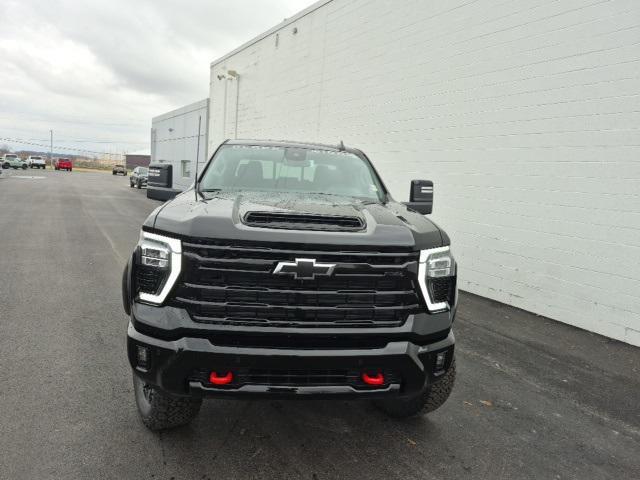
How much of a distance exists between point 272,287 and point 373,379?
70cm

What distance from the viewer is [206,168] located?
3.82 metres

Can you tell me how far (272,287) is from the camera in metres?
2.30


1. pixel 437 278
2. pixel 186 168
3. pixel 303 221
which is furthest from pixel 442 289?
pixel 186 168

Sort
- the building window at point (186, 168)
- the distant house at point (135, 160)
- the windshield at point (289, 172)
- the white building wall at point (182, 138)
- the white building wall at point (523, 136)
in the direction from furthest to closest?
the distant house at point (135, 160) < the building window at point (186, 168) < the white building wall at point (182, 138) < the white building wall at point (523, 136) < the windshield at point (289, 172)

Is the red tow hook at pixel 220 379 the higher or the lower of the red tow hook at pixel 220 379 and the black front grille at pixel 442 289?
the lower

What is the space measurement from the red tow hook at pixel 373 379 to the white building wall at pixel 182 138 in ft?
68.5

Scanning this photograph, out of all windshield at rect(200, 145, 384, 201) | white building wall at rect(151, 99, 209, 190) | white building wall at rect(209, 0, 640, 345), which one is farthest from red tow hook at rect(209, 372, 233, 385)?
white building wall at rect(151, 99, 209, 190)

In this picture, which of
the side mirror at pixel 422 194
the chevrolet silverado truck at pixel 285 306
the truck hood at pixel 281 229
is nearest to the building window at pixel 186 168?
the side mirror at pixel 422 194

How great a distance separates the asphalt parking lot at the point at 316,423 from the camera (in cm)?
259

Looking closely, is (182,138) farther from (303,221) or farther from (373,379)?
(373,379)

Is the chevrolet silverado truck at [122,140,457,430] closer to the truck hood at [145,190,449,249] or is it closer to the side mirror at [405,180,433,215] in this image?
the truck hood at [145,190,449,249]

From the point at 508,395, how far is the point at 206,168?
3.06 meters

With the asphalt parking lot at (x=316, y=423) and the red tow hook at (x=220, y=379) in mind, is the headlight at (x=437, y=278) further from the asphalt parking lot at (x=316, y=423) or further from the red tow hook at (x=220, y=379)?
the red tow hook at (x=220, y=379)

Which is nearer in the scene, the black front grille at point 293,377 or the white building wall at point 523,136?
the black front grille at point 293,377
